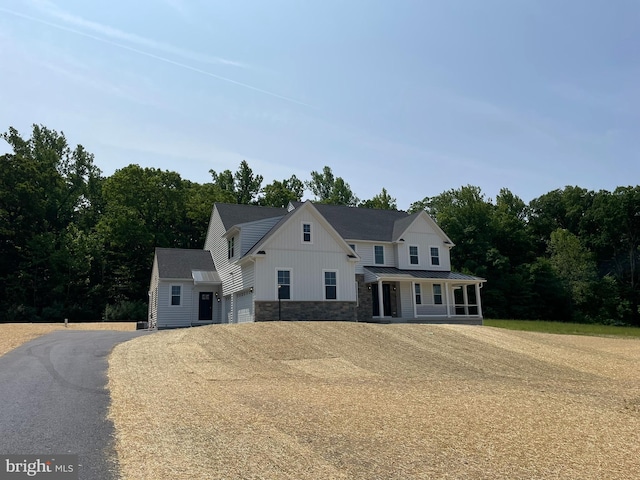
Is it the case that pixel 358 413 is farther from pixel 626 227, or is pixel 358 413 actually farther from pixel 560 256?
pixel 626 227

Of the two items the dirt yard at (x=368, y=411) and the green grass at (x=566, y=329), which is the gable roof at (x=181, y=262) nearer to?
the dirt yard at (x=368, y=411)

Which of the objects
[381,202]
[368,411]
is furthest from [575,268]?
[368,411]

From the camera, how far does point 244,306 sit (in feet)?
83.4

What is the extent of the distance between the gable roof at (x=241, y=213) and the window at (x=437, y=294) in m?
11.2

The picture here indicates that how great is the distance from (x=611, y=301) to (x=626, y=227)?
13.1m

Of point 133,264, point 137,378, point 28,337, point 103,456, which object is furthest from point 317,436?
point 133,264

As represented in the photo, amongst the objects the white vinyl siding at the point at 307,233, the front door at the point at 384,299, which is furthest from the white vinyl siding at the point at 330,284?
the front door at the point at 384,299

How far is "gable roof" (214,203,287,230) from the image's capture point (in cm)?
3023

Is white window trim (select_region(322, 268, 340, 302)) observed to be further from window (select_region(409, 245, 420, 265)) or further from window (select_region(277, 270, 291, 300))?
window (select_region(409, 245, 420, 265))

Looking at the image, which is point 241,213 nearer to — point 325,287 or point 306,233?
point 306,233

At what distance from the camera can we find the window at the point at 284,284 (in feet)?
79.3

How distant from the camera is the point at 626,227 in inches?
2217

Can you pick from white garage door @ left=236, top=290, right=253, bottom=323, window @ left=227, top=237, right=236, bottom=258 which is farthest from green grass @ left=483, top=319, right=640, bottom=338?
window @ left=227, top=237, right=236, bottom=258

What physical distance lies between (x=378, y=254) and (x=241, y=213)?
9.35 m
